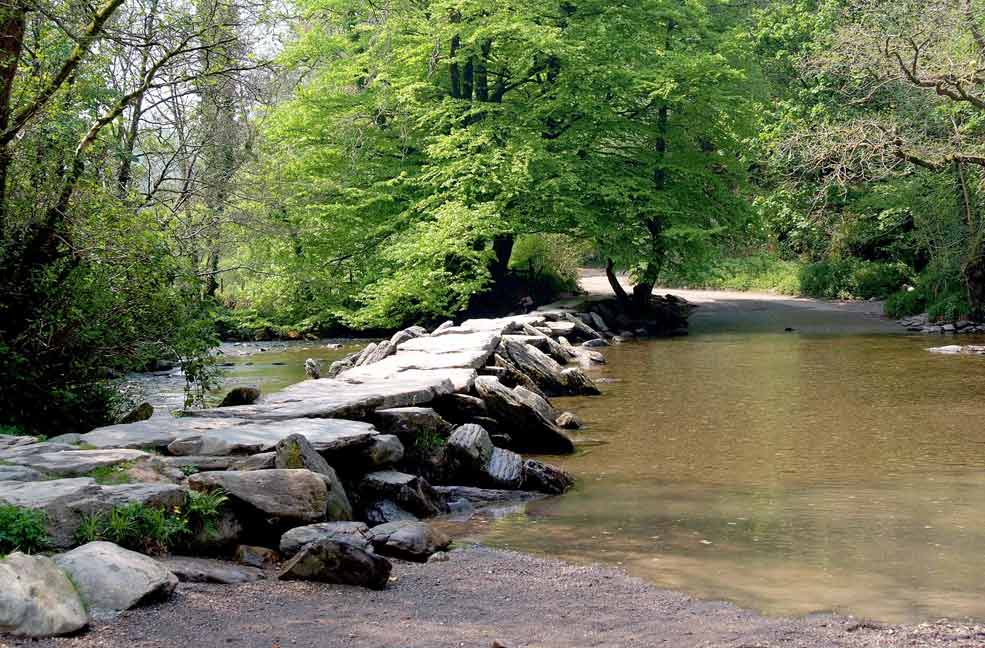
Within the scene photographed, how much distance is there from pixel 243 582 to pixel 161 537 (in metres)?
0.56

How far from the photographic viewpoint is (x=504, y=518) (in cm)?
740

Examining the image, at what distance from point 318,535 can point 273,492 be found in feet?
1.31

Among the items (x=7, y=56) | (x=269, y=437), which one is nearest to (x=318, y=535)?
(x=269, y=437)

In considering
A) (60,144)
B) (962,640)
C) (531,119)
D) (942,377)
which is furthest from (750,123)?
(962,640)

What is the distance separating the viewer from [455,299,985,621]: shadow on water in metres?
5.68

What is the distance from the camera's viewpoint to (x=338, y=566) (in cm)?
526

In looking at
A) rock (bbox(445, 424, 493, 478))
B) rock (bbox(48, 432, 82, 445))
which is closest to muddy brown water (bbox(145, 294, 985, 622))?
rock (bbox(445, 424, 493, 478))

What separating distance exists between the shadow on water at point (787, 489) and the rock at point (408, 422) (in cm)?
140

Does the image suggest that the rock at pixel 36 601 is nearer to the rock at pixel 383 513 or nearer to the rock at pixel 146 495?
the rock at pixel 146 495

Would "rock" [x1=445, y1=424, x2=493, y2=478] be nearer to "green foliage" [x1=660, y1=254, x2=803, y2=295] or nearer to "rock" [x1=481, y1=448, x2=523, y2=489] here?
"rock" [x1=481, y1=448, x2=523, y2=489]

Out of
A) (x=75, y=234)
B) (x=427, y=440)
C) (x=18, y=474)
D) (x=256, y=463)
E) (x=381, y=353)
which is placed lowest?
(x=427, y=440)

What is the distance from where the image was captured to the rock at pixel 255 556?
562 centimetres

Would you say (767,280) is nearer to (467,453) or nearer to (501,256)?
(501,256)

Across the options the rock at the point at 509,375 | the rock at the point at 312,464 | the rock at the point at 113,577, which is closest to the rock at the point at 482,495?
the rock at the point at 312,464
